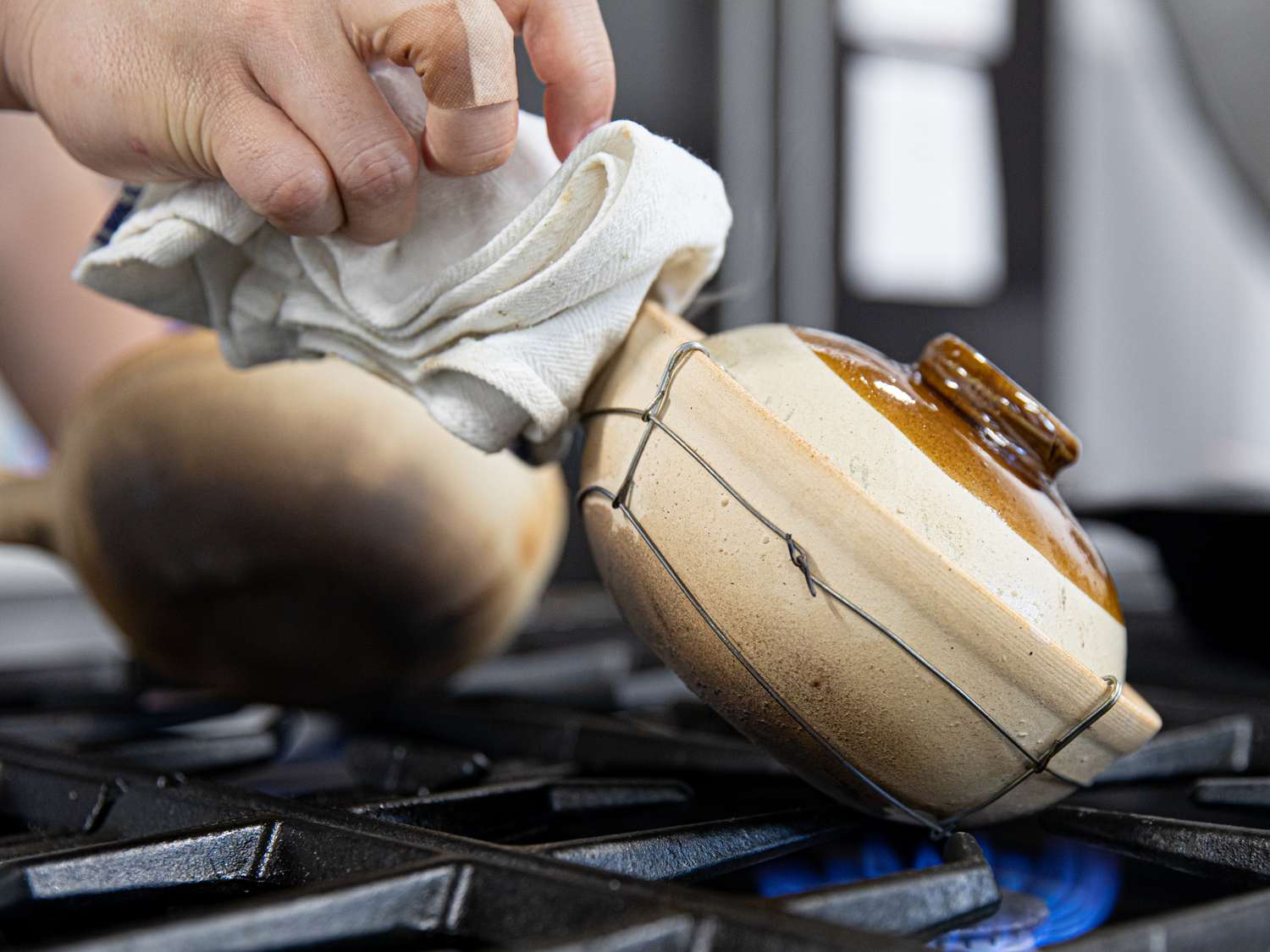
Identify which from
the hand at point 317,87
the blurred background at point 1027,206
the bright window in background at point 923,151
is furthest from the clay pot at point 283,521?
the bright window in background at point 923,151

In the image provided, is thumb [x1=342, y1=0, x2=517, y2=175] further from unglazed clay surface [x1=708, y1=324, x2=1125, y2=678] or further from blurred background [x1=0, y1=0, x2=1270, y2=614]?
blurred background [x1=0, y1=0, x2=1270, y2=614]

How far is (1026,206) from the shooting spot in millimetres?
2303

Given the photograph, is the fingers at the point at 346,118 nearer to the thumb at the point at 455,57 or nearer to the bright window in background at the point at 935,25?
the thumb at the point at 455,57

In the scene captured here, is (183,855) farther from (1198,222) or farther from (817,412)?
(1198,222)

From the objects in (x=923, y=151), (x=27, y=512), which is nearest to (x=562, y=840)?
(x=27, y=512)

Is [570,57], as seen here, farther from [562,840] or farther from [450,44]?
[562,840]

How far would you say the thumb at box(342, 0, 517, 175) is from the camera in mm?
320

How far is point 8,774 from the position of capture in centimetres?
40

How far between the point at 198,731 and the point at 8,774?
201 mm

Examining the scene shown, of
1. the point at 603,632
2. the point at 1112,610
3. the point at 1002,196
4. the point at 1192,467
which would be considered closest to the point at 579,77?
the point at 1112,610

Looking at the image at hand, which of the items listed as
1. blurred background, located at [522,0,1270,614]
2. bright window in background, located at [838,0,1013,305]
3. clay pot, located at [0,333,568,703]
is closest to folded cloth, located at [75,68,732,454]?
clay pot, located at [0,333,568,703]

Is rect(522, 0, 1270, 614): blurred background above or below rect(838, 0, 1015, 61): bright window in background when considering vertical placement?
below

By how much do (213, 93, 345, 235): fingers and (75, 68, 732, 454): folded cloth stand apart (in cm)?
2

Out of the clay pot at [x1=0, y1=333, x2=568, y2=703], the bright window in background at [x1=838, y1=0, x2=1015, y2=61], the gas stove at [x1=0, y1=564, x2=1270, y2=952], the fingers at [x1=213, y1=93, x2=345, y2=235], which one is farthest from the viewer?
the bright window in background at [x1=838, y1=0, x2=1015, y2=61]
